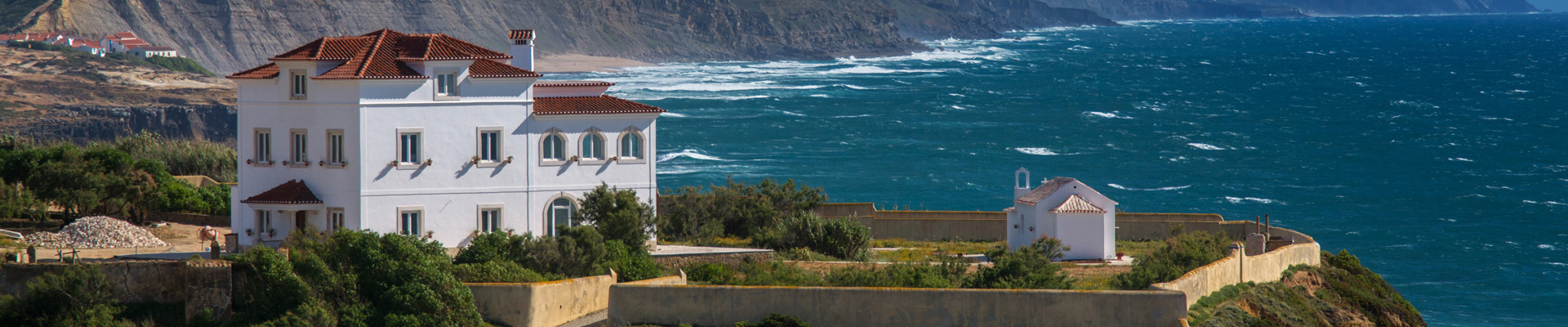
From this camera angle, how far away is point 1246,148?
103438 millimetres

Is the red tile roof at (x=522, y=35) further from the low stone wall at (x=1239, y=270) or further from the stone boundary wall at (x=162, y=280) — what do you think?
the low stone wall at (x=1239, y=270)

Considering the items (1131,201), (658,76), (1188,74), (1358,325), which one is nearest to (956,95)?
(1188,74)

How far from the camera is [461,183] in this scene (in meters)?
38.0

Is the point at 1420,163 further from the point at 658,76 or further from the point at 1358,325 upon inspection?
the point at 658,76

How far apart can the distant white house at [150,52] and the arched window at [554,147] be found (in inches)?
4745

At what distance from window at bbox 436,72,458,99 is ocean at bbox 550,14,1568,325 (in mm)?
36211

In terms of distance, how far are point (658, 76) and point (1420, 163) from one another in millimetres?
102247

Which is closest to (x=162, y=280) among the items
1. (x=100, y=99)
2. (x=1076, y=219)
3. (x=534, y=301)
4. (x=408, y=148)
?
(x=534, y=301)

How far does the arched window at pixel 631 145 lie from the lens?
1569 inches

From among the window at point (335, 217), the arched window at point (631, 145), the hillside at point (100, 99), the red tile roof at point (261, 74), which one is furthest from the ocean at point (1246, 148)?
the red tile roof at point (261, 74)

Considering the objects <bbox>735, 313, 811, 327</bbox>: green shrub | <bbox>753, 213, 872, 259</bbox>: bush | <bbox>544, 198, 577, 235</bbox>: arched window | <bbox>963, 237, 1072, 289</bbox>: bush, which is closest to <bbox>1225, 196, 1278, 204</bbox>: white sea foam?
<bbox>753, 213, 872, 259</bbox>: bush

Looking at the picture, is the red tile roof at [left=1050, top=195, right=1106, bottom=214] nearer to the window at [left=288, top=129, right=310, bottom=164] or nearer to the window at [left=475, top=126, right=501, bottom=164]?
the window at [left=475, top=126, right=501, bottom=164]

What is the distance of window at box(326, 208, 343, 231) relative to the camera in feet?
121

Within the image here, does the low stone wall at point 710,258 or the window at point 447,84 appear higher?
the window at point 447,84
